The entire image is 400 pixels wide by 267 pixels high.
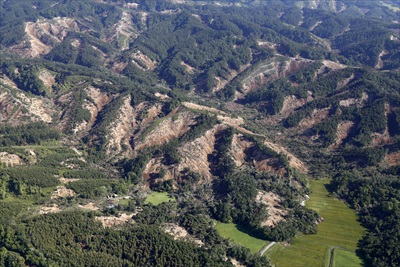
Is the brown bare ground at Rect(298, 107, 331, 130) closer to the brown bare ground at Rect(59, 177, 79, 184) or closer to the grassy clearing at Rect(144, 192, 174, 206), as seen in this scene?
the grassy clearing at Rect(144, 192, 174, 206)

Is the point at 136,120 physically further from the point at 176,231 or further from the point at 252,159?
the point at 176,231

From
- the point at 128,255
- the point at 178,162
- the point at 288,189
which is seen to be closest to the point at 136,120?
the point at 178,162

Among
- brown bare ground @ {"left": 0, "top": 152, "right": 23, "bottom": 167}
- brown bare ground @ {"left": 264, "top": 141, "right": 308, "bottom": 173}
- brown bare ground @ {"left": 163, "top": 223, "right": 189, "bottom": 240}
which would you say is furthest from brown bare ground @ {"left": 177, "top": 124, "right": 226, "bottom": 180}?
brown bare ground @ {"left": 0, "top": 152, "right": 23, "bottom": 167}

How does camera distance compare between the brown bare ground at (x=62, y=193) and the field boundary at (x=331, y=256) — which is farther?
the brown bare ground at (x=62, y=193)

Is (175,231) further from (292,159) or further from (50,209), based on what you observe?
(292,159)

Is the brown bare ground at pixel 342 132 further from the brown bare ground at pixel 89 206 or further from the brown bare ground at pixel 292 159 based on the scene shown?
the brown bare ground at pixel 89 206

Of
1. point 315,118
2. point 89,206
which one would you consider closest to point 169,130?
point 89,206

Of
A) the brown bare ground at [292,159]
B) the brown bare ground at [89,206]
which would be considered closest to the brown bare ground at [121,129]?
the brown bare ground at [89,206]
